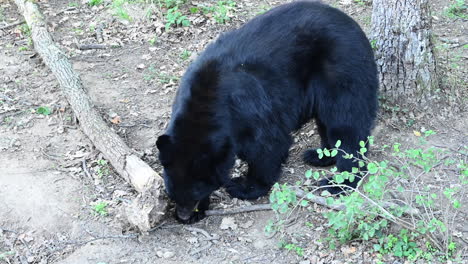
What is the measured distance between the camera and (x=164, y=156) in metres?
4.47

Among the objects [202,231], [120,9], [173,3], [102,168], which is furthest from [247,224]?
[120,9]

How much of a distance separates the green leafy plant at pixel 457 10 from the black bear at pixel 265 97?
346cm

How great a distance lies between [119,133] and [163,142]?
1.82m

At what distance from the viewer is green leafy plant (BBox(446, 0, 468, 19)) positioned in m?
7.72

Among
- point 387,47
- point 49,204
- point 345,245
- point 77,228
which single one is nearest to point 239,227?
point 345,245

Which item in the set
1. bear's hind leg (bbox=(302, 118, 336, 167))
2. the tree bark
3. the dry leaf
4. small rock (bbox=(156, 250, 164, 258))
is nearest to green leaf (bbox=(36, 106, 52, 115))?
Result: the tree bark

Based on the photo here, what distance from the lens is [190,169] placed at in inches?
177

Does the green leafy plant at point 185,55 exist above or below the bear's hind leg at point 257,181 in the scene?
above

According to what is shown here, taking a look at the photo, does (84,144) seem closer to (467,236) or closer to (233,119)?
(233,119)

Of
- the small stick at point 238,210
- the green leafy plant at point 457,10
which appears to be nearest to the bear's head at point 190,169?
the small stick at point 238,210

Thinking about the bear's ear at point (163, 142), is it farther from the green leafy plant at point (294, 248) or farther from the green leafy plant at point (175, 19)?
the green leafy plant at point (175, 19)

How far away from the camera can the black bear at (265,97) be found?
452cm

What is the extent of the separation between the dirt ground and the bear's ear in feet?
2.66

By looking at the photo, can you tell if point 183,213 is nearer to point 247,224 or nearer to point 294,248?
point 247,224
